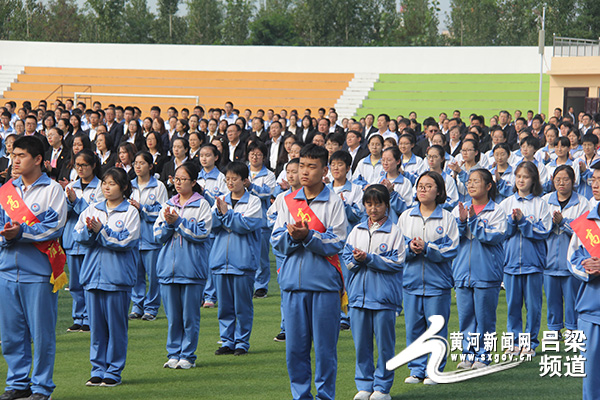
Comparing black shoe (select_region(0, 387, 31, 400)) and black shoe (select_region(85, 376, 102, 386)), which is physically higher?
black shoe (select_region(0, 387, 31, 400))

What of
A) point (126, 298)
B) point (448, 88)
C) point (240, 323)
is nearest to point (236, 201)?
point (240, 323)

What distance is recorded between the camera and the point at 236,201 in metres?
7.50

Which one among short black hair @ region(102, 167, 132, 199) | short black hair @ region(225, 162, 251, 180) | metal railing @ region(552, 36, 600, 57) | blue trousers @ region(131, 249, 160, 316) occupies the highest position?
metal railing @ region(552, 36, 600, 57)

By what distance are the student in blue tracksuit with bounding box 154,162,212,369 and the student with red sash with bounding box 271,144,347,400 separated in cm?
154

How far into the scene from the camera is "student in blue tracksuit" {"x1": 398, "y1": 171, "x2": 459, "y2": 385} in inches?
246

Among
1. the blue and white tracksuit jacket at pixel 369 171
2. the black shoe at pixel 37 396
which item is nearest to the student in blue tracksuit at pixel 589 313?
the black shoe at pixel 37 396

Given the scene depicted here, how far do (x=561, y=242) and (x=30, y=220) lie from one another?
4.54 meters

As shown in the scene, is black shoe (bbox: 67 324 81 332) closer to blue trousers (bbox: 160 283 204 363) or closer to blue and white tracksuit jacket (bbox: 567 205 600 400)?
blue trousers (bbox: 160 283 204 363)

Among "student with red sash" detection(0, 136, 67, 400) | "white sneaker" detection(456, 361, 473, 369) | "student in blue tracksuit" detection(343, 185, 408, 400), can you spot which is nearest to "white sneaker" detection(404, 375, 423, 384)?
"student in blue tracksuit" detection(343, 185, 408, 400)

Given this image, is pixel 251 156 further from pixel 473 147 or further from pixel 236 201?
pixel 473 147

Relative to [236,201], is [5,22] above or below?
above

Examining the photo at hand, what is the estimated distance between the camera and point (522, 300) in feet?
23.7

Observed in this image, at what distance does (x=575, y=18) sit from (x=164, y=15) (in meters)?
25.1

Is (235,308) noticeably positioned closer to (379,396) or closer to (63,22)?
(379,396)
